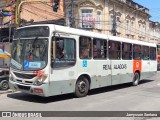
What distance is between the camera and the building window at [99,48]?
1320cm

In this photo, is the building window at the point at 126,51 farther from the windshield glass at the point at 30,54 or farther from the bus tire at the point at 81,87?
the windshield glass at the point at 30,54

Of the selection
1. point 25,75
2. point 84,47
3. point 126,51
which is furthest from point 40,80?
point 126,51

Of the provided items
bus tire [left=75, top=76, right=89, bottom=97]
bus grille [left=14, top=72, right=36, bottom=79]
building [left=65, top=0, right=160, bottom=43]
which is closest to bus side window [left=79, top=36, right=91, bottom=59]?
bus tire [left=75, top=76, right=89, bottom=97]

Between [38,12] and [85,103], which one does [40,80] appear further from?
[38,12]

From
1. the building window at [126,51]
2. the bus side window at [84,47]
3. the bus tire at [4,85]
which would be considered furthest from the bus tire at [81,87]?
the bus tire at [4,85]

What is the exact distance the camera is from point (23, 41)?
11.6 meters

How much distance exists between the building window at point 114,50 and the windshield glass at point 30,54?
167 inches

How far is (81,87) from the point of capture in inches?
486

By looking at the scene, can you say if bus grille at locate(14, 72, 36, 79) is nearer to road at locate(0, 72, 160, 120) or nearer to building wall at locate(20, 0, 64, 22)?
road at locate(0, 72, 160, 120)

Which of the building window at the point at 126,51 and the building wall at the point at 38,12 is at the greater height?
the building wall at the point at 38,12

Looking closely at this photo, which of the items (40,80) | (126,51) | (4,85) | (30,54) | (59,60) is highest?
(126,51)

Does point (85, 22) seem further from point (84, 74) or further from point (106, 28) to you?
point (84, 74)

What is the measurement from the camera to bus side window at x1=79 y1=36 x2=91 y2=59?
1230 cm

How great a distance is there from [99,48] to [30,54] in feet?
11.5
